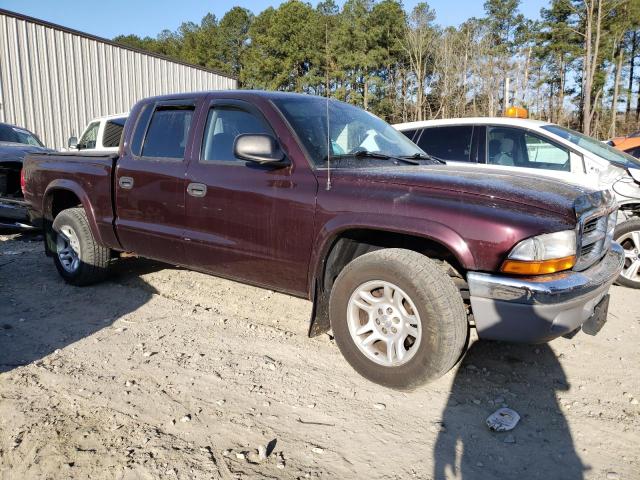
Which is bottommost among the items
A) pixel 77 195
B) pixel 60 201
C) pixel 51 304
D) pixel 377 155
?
pixel 51 304

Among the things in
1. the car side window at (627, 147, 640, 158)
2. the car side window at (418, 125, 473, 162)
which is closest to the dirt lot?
the car side window at (418, 125, 473, 162)

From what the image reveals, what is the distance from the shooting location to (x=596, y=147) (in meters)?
5.64

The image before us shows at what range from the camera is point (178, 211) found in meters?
3.85

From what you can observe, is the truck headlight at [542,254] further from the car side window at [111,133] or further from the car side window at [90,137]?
the car side window at [90,137]

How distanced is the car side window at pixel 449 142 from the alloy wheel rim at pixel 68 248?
13.9 ft

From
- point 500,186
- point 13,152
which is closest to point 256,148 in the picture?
point 500,186

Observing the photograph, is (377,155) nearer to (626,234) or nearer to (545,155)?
(545,155)

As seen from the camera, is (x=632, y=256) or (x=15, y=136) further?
(x=15, y=136)

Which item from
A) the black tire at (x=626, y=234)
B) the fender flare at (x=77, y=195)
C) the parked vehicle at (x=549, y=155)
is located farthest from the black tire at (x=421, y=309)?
the black tire at (x=626, y=234)

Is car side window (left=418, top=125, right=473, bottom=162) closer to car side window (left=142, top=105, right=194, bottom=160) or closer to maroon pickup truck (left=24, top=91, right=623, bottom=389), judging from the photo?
maroon pickup truck (left=24, top=91, right=623, bottom=389)

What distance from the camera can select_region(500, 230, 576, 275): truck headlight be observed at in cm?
246

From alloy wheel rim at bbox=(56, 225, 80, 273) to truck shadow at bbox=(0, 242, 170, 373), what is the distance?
0.76 feet

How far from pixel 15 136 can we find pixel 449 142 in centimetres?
777

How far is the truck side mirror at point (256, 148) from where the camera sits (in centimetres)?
313
